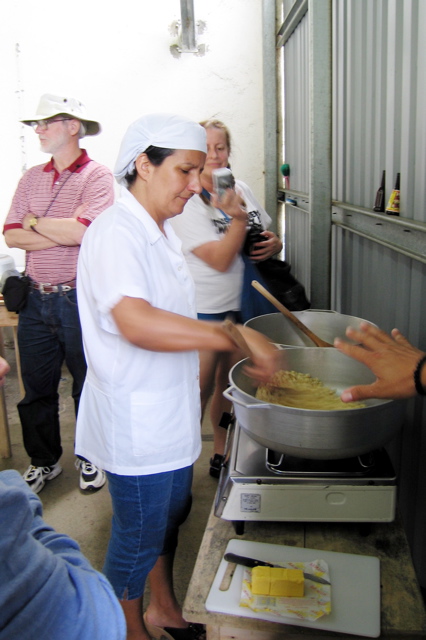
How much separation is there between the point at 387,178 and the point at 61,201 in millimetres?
1573

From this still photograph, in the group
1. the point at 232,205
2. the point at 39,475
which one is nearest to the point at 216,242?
the point at 232,205

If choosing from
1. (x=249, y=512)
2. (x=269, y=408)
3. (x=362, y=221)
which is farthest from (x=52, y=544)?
(x=362, y=221)

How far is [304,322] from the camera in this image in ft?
6.75

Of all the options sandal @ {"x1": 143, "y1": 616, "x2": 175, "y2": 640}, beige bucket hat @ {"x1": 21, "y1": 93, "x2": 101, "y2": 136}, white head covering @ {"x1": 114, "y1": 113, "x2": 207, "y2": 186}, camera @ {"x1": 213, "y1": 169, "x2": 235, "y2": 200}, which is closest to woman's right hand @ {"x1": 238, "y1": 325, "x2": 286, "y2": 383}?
white head covering @ {"x1": 114, "y1": 113, "x2": 207, "y2": 186}

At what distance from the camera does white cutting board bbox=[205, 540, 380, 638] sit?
3.66ft

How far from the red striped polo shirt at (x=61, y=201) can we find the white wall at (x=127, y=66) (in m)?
1.95

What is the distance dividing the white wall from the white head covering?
→ 3189mm

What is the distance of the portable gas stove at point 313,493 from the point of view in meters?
1.33

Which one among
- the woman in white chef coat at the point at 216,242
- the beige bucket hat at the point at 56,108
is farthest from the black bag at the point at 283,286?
the beige bucket hat at the point at 56,108

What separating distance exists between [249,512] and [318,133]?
1993 mm

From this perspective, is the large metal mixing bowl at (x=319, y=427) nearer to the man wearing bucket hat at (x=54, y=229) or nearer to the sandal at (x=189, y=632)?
the sandal at (x=189, y=632)

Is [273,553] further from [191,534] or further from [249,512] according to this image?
[191,534]

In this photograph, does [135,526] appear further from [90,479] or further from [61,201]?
[61,201]

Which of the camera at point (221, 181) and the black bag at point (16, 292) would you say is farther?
the black bag at point (16, 292)
